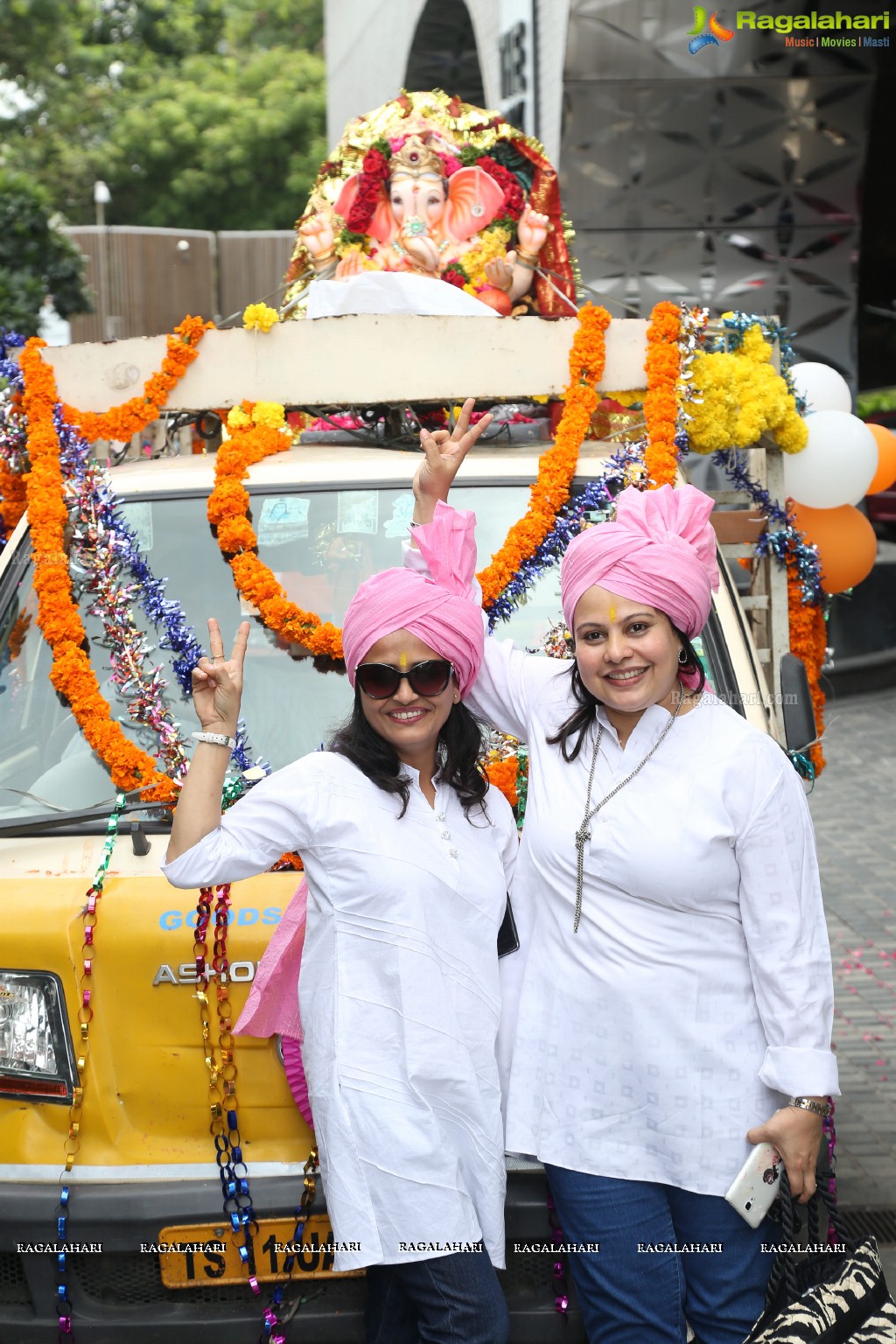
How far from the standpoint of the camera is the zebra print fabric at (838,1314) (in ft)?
7.06

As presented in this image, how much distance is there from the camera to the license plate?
2625 millimetres

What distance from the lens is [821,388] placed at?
18.3 feet

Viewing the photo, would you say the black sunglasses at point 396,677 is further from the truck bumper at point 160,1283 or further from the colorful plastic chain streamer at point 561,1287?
the colorful plastic chain streamer at point 561,1287

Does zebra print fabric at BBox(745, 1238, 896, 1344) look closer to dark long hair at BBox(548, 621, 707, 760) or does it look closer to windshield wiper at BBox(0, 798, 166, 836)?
dark long hair at BBox(548, 621, 707, 760)

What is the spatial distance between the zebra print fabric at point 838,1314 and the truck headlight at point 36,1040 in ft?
4.52

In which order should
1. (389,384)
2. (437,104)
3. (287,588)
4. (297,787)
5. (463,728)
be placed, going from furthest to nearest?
(437,104) < (389,384) < (287,588) < (463,728) < (297,787)

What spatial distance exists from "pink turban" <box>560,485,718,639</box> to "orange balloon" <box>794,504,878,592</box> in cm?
293

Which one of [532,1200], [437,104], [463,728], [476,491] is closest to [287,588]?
[476,491]

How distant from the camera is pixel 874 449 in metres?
5.14

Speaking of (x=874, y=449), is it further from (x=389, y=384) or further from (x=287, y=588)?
(x=287, y=588)

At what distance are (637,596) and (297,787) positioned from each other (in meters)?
0.68

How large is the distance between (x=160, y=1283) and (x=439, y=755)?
1202 millimetres

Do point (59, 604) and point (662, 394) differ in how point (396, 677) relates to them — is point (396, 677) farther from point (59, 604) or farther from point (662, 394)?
point (662, 394)

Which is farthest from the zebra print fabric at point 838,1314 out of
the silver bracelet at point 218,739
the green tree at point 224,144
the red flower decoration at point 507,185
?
the green tree at point 224,144
